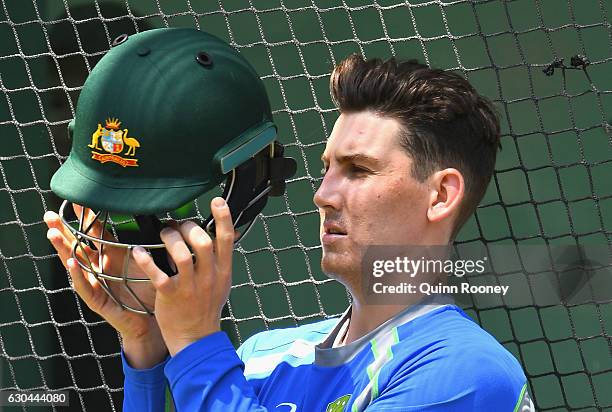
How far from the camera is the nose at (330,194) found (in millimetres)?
1772

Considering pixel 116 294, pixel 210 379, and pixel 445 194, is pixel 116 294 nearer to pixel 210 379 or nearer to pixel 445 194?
pixel 210 379

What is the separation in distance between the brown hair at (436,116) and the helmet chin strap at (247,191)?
0.64 ft

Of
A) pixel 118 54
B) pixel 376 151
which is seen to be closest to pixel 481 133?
pixel 376 151

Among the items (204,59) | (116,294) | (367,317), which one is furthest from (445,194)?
(116,294)

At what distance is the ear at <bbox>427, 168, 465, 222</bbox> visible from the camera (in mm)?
1808

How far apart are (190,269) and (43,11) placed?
2.32 m

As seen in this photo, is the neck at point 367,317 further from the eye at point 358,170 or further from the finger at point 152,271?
the finger at point 152,271

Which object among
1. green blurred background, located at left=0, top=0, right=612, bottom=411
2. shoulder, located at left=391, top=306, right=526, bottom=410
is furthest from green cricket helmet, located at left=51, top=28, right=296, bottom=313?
green blurred background, located at left=0, top=0, right=612, bottom=411

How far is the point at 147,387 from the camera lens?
1854 millimetres

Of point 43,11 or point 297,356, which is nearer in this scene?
point 297,356

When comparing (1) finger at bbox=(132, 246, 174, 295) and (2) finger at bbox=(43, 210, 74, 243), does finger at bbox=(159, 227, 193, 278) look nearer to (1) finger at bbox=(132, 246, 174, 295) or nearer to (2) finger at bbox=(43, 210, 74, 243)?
(1) finger at bbox=(132, 246, 174, 295)

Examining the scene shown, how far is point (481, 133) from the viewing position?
189cm

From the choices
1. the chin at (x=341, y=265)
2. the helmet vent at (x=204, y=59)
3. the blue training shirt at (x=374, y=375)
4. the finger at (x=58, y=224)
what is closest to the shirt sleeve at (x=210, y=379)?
the blue training shirt at (x=374, y=375)

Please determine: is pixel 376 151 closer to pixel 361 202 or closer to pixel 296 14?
pixel 361 202
